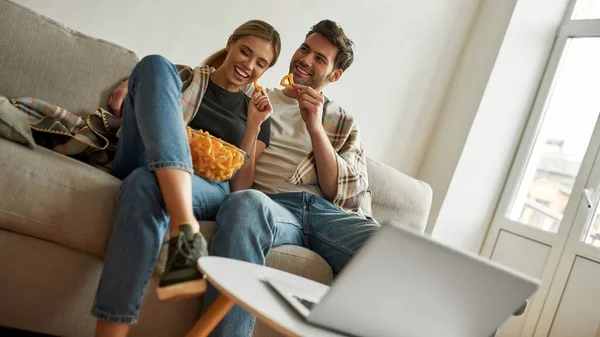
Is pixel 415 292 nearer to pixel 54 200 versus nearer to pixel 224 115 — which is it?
pixel 54 200

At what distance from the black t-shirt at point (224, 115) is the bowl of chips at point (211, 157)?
174mm

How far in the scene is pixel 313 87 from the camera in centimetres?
223

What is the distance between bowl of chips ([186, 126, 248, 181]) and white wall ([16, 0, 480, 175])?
1059 millimetres

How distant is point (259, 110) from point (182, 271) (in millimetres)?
938

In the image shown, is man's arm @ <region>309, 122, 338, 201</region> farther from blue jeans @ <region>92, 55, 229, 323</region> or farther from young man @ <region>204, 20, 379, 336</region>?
blue jeans @ <region>92, 55, 229, 323</region>

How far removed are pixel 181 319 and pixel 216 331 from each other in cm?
22

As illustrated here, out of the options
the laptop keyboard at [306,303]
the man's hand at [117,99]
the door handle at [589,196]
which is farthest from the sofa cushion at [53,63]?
the door handle at [589,196]

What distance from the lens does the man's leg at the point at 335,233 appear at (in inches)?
71.3

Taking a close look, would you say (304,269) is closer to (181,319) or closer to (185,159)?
(181,319)

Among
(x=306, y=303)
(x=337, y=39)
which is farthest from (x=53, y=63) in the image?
(x=306, y=303)

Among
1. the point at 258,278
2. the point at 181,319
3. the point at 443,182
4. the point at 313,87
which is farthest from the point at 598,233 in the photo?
the point at 258,278

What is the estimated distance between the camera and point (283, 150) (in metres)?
2.12

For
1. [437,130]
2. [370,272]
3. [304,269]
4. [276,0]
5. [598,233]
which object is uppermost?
[276,0]

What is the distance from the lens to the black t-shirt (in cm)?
191
